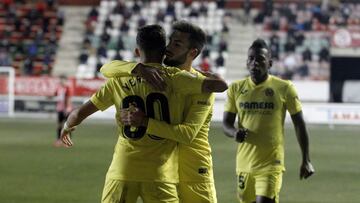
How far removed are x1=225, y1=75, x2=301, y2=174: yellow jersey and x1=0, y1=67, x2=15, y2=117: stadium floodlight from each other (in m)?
23.1

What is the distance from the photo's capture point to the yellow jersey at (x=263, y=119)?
23.6 ft

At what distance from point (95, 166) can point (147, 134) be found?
32.6ft

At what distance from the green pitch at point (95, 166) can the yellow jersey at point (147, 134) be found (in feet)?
18.8

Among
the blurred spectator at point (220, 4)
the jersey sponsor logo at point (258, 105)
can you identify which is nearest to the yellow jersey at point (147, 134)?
the jersey sponsor logo at point (258, 105)

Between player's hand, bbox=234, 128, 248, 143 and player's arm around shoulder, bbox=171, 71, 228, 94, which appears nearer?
player's arm around shoulder, bbox=171, 71, 228, 94

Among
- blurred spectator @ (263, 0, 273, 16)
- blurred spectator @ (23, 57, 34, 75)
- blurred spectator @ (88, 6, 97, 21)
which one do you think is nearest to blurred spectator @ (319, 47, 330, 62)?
blurred spectator @ (263, 0, 273, 16)

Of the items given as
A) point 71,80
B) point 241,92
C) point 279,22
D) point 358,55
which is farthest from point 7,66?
point 241,92

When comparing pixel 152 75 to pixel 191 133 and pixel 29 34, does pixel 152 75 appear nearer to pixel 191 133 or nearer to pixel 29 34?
pixel 191 133

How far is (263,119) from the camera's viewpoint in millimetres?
7328

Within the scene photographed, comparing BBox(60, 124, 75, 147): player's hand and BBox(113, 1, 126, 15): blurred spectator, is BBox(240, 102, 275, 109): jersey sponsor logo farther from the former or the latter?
BBox(113, 1, 126, 15): blurred spectator

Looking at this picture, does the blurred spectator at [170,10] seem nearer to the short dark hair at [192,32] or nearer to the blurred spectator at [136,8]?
the blurred spectator at [136,8]

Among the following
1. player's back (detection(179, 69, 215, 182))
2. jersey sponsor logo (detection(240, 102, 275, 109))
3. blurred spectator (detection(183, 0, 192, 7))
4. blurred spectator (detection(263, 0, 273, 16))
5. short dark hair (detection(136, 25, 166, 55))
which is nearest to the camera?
short dark hair (detection(136, 25, 166, 55))

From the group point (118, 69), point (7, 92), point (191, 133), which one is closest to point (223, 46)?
point (7, 92)

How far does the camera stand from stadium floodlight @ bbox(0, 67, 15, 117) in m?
29.6
